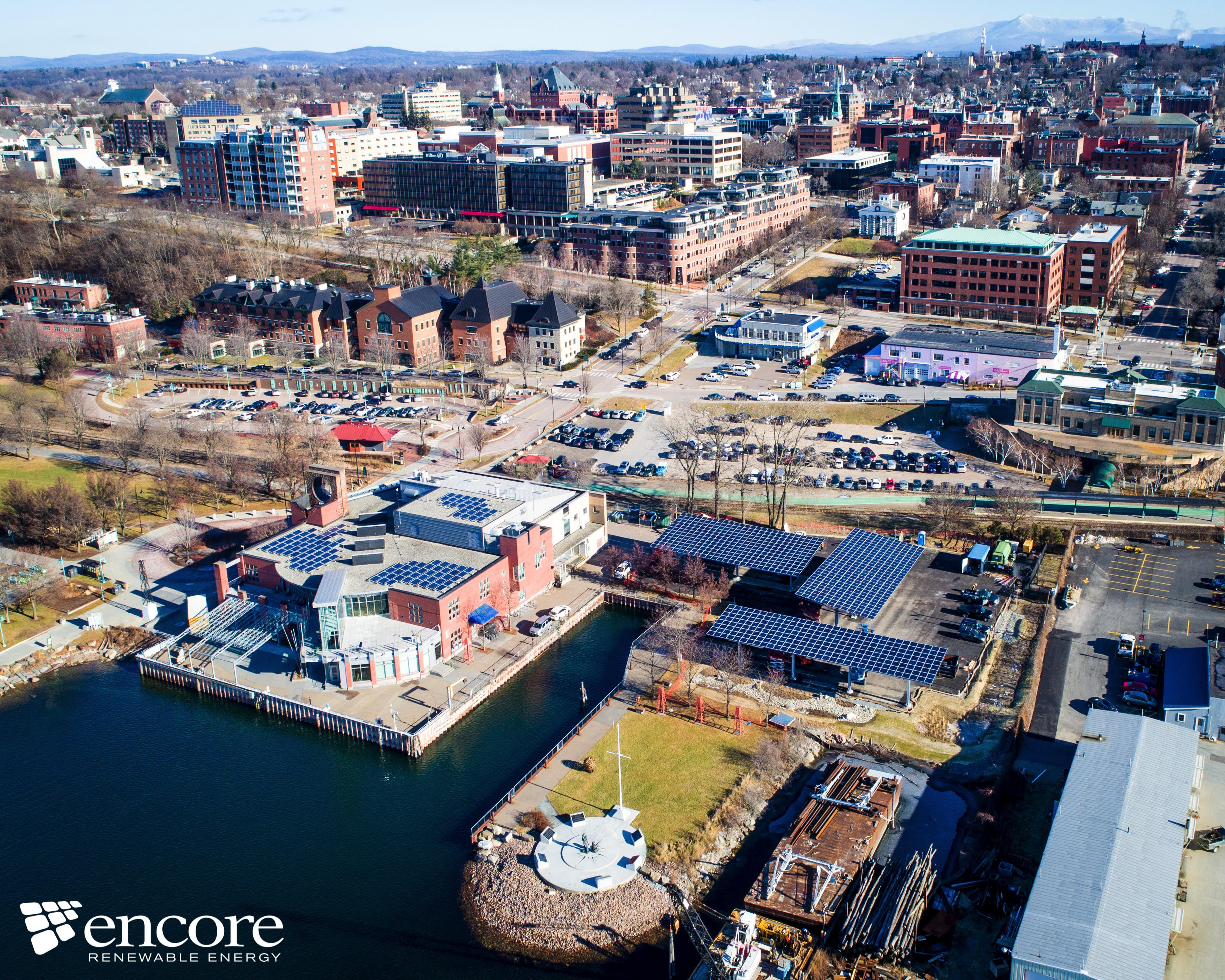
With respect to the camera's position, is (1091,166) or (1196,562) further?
(1091,166)

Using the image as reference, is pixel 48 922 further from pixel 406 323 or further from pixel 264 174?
pixel 264 174

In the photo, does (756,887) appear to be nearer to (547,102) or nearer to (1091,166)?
(1091,166)

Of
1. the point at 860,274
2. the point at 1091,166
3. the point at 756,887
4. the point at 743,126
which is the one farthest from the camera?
the point at 743,126

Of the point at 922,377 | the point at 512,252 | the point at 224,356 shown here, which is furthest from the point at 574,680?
the point at 512,252

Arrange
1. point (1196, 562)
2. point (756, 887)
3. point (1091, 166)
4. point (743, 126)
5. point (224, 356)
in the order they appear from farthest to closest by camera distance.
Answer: point (743, 126), point (1091, 166), point (224, 356), point (1196, 562), point (756, 887)

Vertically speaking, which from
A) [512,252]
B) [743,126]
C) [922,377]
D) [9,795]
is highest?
[743,126]

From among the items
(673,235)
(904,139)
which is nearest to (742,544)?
(673,235)

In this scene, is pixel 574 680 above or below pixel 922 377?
below
